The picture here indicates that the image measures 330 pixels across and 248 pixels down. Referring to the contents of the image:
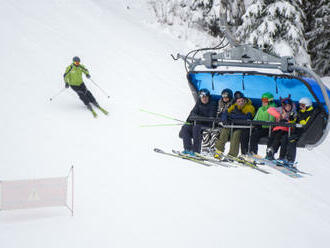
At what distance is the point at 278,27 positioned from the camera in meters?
17.3

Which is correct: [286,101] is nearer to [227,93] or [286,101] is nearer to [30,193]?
[227,93]

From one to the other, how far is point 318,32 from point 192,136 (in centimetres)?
1496

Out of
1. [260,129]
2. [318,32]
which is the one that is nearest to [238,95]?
[260,129]

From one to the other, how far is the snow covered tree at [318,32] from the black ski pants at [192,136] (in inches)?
553

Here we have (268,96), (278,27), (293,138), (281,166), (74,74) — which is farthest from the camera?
(278,27)

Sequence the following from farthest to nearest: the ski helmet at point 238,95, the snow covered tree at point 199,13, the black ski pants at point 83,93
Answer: the snow covered tree at point 199,13 < the black ski pants at point 83,93 < the ski helmet at point 238,95

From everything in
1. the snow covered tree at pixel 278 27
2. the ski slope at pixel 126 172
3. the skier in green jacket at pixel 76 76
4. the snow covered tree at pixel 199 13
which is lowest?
the ski slope at pixel 126 172

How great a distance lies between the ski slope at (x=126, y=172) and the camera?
875 centimetres

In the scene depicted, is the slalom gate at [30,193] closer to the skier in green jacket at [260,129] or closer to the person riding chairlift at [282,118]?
the skier in green jacket at [260,129]

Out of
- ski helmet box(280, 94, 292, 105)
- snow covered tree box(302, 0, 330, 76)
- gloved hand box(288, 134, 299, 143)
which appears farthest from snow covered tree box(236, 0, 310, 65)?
gloved hand box(288, 134, 299, 143)

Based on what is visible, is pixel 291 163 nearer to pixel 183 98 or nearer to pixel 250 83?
pixel 250 83

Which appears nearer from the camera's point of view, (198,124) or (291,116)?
(291,116)

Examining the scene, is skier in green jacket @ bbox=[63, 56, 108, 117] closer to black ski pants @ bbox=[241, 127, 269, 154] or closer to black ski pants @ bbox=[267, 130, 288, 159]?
black ski pants @ bbox=[241, 127, 269, 154]

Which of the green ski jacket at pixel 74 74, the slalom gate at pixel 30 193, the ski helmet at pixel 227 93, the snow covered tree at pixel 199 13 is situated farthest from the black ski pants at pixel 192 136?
the snow covered tree at pixel 199 13
